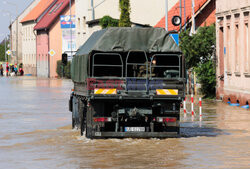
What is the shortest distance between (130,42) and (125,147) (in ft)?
10.5

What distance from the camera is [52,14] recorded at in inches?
4124

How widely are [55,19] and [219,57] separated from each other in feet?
213

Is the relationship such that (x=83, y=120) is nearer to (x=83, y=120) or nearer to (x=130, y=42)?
(x=83, y=120)

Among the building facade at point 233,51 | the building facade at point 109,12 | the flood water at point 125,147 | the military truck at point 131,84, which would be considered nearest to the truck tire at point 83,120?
the military truck at point 131,84

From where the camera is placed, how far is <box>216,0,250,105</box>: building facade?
31.9 m

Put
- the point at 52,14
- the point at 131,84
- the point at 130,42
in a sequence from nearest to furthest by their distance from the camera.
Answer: the point at 131,84
the point at 130,42
the point at 52,14

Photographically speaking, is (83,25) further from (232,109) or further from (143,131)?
(143,131)

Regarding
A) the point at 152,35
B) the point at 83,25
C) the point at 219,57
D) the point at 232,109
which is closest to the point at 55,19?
the point at 83,25

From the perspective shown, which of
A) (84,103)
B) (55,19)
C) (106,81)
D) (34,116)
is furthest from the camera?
(55,19)

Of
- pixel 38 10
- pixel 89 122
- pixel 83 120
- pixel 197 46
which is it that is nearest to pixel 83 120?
pixel 83 120

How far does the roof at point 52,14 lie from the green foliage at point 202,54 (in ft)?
182

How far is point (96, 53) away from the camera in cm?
1786

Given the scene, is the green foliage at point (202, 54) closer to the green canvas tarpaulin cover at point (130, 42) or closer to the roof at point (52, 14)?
the green canvas tarpaulin cover at point (130, 42)

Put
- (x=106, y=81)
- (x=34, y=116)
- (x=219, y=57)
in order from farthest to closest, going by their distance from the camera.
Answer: (x=219, y=57) < (x=34, y=116) < (x=106, y=81)
